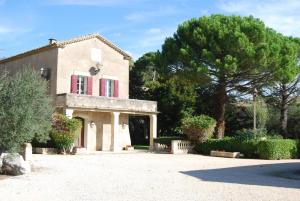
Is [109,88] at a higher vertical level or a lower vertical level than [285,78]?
lower

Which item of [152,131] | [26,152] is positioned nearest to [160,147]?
[152,131]

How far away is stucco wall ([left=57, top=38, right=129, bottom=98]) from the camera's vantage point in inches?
1222

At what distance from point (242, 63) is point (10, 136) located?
2011 centimetres

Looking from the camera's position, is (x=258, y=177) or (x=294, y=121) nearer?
(x=258, y=177)

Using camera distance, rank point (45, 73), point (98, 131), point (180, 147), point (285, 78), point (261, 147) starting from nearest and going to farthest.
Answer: point (261, 147) < point (180, 147) < point (45, 73) < point (98, 131) < point (285, 78)

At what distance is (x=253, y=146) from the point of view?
27.2 m

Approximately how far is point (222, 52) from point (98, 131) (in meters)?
10.1

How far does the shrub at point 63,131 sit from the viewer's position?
26.8 meters

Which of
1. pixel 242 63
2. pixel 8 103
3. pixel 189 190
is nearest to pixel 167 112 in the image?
pixel 242 63

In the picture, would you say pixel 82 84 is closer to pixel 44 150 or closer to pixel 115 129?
pixel 115 129

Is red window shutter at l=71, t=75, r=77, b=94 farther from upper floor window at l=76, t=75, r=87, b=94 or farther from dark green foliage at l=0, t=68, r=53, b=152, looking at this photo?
dark green foliage at l=0, t=68, r=53, b=152

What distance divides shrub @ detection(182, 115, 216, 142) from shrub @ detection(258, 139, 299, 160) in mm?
4316

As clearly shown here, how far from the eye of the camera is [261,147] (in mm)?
26625

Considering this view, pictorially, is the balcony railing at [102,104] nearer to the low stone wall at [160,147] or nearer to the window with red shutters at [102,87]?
the window with red shutters at [102,87]
